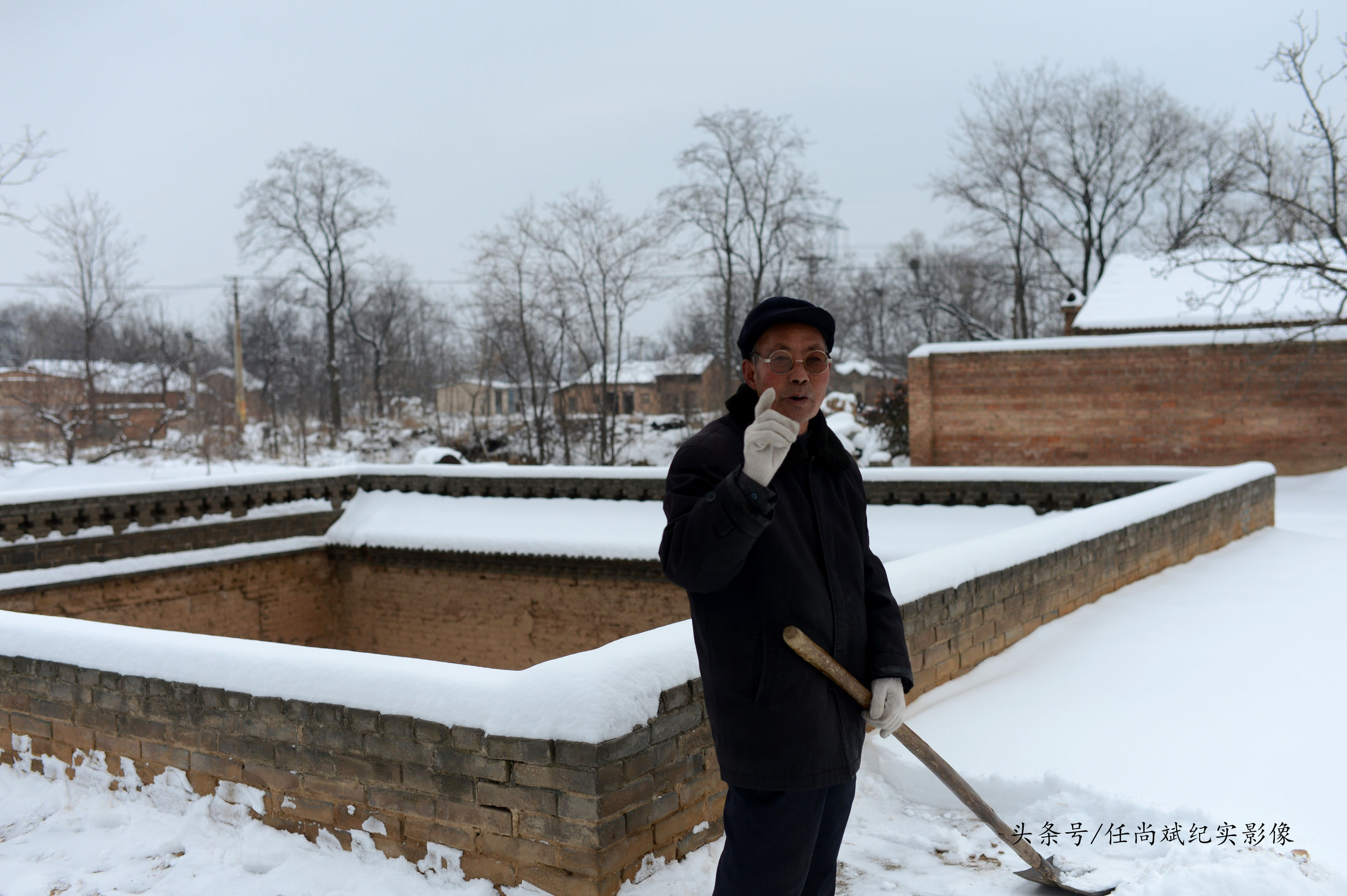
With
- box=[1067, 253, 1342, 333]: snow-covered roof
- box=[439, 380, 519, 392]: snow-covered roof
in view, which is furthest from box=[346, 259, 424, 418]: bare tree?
box=[1067, 253, 1342, 333]: snow-covered roof

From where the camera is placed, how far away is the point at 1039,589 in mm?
6668

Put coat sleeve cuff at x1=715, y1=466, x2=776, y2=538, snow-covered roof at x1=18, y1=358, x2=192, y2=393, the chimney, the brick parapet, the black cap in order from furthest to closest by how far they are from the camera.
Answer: snow-covered roof at x1=18, y1=358, x2=192, y2=393 < the chimney < the brick parapet < the black cap < coat sleeve cuff at x1=715, y1=466, x2=776, y2=538

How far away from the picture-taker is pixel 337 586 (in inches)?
579

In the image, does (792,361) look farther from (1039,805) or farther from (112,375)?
(112,375)

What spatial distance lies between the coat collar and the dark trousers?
82cm

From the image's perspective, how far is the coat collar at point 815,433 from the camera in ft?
7.94

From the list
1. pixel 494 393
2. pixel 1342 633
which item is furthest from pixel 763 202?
pixel 494 393

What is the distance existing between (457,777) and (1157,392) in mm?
16689

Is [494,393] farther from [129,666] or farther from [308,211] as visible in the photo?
[129,666]

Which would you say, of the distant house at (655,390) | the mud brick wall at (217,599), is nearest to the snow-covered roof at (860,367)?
the distant house at (655,390)

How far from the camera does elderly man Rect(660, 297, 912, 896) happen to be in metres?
2.17

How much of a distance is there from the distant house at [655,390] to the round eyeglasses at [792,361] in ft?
77.9

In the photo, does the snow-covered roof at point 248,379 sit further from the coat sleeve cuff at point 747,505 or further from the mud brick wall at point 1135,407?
the coat sleeve cuff at point 747,505

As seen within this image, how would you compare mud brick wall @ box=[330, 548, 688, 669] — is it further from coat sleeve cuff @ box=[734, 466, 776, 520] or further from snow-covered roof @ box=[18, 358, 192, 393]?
snow-covered roof @ box=[18, 358, 192, 393]
